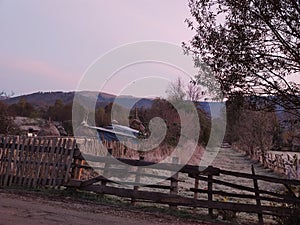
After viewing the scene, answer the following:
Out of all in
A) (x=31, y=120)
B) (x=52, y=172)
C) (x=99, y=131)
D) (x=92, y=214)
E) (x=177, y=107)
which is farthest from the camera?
(x=31, y=120)

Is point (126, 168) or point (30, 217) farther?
point (126, 168)

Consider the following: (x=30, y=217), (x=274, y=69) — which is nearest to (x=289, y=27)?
(x=274, y=69)

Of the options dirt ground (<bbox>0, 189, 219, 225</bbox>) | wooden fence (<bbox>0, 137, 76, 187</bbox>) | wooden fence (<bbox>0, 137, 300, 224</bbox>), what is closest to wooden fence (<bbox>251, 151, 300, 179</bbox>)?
wooden fence (<bbox>0, 137, 300, 224</bbox>)

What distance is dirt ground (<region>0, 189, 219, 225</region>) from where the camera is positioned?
7.60m

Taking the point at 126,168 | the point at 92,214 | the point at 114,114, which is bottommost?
the point at 92,214

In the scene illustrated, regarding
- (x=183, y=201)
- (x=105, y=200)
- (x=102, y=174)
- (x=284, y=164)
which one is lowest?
(x=105, y=200)

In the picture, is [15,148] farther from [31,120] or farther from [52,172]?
[31,120]

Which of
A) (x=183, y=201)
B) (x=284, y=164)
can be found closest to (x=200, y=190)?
(x=183, y=201)

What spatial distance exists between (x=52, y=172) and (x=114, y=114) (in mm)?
15993

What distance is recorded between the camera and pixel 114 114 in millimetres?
27531

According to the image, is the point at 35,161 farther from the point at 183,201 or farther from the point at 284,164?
the point at 284,164

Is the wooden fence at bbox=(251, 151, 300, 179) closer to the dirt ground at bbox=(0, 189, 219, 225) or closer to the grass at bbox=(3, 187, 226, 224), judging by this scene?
the grass at bbox=(3, 187, 226, 224)

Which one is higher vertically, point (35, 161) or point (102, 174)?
point (35, 161)

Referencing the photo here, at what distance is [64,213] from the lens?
841cm
